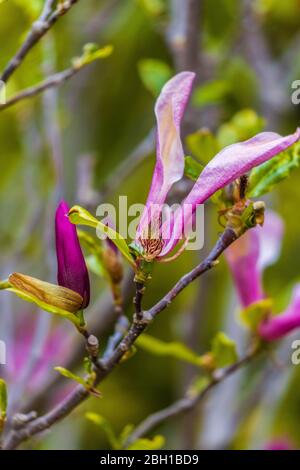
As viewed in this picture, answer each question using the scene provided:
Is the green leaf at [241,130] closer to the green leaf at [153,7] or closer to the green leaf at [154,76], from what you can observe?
the green leaf at [154,76]

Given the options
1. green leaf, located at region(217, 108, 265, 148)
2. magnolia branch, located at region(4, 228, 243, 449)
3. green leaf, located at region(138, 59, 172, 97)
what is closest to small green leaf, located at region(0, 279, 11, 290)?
magnolia branch, located at region(4, 228, 243, 449)

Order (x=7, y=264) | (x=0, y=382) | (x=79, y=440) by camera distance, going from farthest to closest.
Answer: (x=79, y=440) → (x=7, y=264) → (x=0, y=382)

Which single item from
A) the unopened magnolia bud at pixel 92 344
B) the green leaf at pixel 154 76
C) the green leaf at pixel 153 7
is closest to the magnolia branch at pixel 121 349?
the unopened magnolia bud at pixel 92 344

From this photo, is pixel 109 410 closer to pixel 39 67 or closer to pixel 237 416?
pixel 237 416

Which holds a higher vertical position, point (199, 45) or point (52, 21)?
point (199, 45)

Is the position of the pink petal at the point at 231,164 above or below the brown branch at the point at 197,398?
above

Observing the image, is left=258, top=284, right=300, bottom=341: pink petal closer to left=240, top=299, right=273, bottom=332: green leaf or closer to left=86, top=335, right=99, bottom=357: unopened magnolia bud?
left=240, top=299, right=273, bottom=332: green leaf

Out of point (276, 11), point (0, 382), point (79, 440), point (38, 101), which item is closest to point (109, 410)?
point (79, 440)
